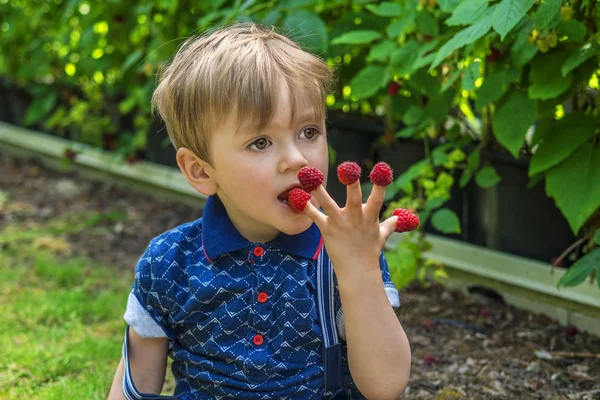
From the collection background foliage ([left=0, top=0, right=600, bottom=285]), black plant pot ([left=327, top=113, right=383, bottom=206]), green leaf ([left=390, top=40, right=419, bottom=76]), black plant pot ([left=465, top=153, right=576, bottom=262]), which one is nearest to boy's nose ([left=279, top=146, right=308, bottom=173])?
background foliage ([left=0, top=0, right=600, bottom=285])

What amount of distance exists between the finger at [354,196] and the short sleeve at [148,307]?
479 millimetres

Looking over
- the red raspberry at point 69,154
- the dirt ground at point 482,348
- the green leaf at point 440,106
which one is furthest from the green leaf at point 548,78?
the red raspberry at point 69,154

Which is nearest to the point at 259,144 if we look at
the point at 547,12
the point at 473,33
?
the point at 473,33

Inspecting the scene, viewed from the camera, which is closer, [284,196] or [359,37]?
[284,196]

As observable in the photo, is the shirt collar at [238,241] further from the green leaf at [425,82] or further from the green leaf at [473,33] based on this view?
the green leaf at [425,82]

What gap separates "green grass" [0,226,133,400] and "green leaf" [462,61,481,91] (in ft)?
4.00

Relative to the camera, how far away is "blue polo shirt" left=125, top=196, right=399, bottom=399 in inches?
59.7

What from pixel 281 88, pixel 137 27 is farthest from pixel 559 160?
pixel 137 27

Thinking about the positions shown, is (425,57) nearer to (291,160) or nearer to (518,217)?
(518,217)

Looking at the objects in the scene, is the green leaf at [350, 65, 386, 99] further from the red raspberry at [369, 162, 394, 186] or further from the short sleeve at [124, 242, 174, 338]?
the red raspberry at [369, 162, 394, 186]

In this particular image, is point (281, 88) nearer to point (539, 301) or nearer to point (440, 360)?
point (440, 360)

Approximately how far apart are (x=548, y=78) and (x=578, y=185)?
0.28m

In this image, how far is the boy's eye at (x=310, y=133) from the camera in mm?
1448

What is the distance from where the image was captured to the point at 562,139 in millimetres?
2008
